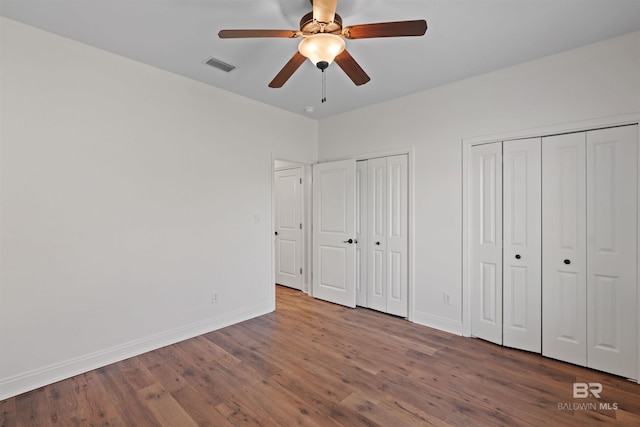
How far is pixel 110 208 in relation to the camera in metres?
2.69

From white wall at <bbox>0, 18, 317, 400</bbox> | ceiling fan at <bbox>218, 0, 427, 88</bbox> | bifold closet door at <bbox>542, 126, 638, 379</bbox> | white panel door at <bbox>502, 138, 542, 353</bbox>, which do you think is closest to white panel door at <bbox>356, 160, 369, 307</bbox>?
white wall at <bbox>0, 18, 317, 400</bbox>

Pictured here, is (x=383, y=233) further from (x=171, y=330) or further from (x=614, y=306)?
(x=171, y=330)

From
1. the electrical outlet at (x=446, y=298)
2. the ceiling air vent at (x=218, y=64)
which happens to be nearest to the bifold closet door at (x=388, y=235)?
the electrical outlet at (x=446, y=298)

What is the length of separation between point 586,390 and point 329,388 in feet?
6.30

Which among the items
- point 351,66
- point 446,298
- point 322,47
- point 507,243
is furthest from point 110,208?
point 507,243

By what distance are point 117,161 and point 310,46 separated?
79.7 inches

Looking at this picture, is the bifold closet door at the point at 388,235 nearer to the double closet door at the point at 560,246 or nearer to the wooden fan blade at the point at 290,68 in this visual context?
the double closet door at the point at 560,246

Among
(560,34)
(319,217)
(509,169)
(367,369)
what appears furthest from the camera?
(319,217)

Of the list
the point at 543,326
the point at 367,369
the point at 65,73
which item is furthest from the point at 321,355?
the point at 65,73

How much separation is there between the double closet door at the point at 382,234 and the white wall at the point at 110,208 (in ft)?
4.75

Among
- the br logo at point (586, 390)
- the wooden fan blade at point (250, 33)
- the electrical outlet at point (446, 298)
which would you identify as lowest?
the br logo at point (586, 390)

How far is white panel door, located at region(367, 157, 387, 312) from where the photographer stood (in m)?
3.90

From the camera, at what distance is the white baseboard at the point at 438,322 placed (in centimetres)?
328

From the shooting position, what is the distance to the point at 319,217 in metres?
4.49
